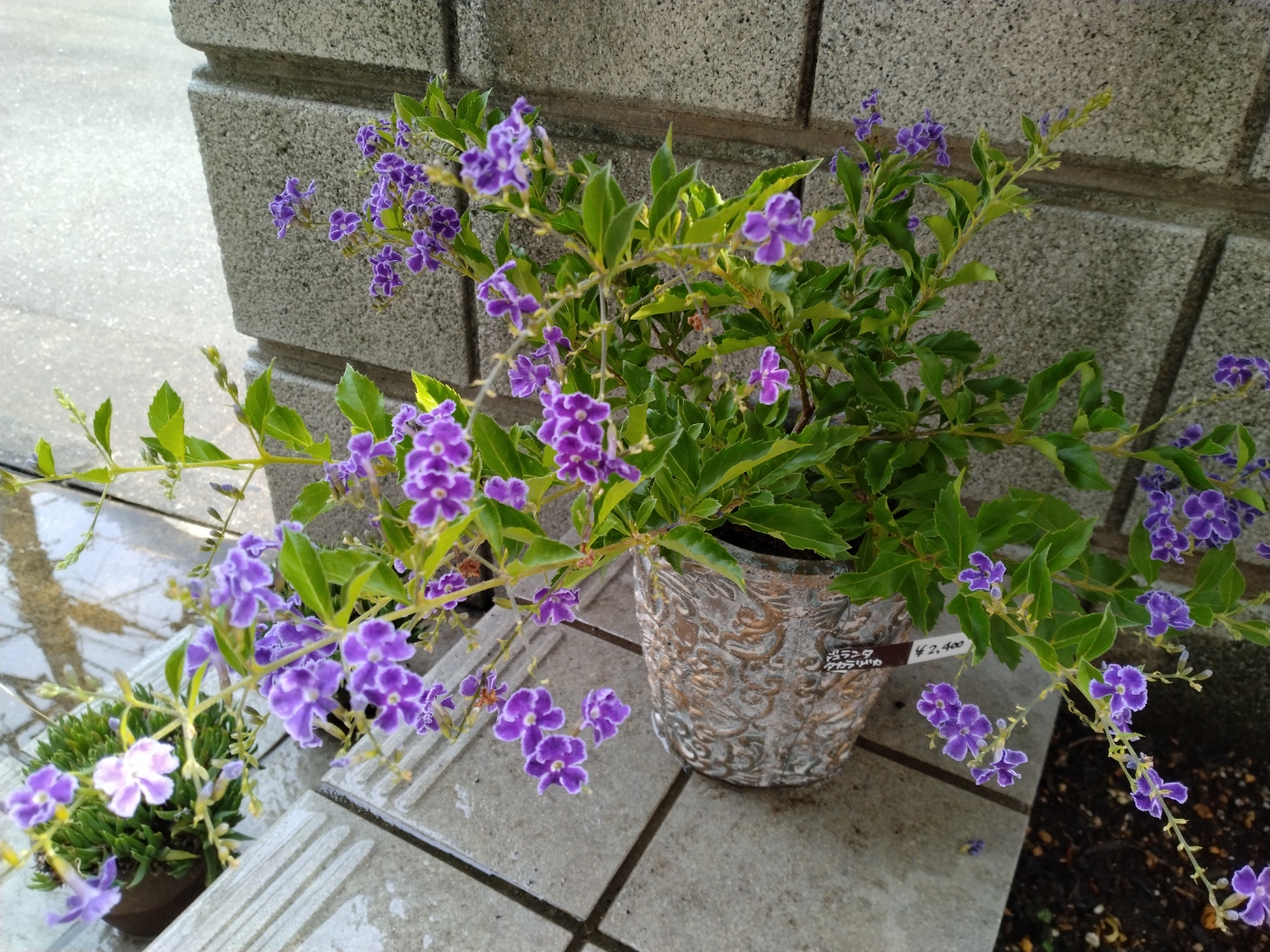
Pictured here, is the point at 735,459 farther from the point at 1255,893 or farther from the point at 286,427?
the point at 1255,893

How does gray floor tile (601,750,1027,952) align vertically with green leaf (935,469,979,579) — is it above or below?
below

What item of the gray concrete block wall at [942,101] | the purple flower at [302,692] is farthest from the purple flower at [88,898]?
the gray concrete block wall at [942,101]

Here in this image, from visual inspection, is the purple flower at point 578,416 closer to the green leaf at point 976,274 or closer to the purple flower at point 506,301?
the purple flower at point 506,301

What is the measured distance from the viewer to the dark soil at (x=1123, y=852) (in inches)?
52.8

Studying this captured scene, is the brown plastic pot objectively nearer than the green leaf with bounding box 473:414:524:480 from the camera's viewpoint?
No

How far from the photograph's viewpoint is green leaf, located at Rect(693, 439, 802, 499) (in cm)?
83

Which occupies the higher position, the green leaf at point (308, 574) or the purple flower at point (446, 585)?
the green leaf at point (308, 574)

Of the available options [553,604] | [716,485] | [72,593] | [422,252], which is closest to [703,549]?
A: [716,485]

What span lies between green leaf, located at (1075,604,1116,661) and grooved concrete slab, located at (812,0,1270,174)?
69 centimetres

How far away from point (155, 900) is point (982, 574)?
4.47ft

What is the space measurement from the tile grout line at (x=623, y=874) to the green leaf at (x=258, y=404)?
0.72 m

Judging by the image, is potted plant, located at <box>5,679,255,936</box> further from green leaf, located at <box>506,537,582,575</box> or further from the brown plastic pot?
green leaf, located at <box>506,537,582,575</box>

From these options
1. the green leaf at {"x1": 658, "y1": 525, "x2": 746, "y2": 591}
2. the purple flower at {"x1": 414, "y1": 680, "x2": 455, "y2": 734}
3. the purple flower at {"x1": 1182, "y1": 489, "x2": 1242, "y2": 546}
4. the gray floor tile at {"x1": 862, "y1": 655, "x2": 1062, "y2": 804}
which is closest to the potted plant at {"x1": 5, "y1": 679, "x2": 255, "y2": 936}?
the purple flower at {"x1": 414, "y1": 680, "x2": 455, "y2": 734}

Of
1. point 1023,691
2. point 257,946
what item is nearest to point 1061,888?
point 1023,691
